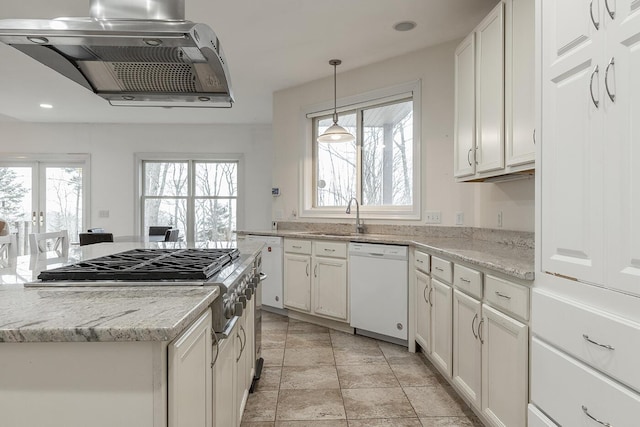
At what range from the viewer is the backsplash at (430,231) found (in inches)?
99.0

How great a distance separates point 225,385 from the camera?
1445 millimetres

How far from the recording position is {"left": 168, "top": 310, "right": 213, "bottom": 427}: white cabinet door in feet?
2.87

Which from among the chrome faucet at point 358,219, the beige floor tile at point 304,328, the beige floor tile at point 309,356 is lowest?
the beige floor tile at point 304,328

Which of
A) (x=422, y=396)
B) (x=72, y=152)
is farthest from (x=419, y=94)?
(x=72, y=152)

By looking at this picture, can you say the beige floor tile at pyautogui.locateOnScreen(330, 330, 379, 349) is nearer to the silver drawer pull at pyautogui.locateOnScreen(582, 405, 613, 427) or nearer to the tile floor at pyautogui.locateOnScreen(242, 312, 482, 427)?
the tile floor at pyautogui.locateOnScreen(242, 312, 482, 427)

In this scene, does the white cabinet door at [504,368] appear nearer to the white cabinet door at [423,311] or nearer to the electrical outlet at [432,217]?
the white cabinet door at [423,311]

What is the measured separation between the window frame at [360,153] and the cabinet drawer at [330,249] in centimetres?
64

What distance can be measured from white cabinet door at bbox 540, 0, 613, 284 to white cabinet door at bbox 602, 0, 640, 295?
0.04 meters

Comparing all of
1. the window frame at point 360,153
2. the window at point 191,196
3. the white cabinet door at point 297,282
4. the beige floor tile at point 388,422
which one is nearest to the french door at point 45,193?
the window at point 191,196

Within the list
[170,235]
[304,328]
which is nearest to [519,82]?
[304,328]

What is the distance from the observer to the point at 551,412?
1357mm

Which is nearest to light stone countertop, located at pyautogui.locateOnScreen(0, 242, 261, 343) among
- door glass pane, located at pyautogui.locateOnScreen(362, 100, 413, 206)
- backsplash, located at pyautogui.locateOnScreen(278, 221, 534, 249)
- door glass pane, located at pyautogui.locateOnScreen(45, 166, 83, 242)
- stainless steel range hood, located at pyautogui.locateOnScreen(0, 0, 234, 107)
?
stainless steel range hood, located at pyautogui.locateOnScreen(0, 0, 234, 107)

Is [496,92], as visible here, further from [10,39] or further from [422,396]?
[10,39]

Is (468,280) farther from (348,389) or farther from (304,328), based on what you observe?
(304,328)
